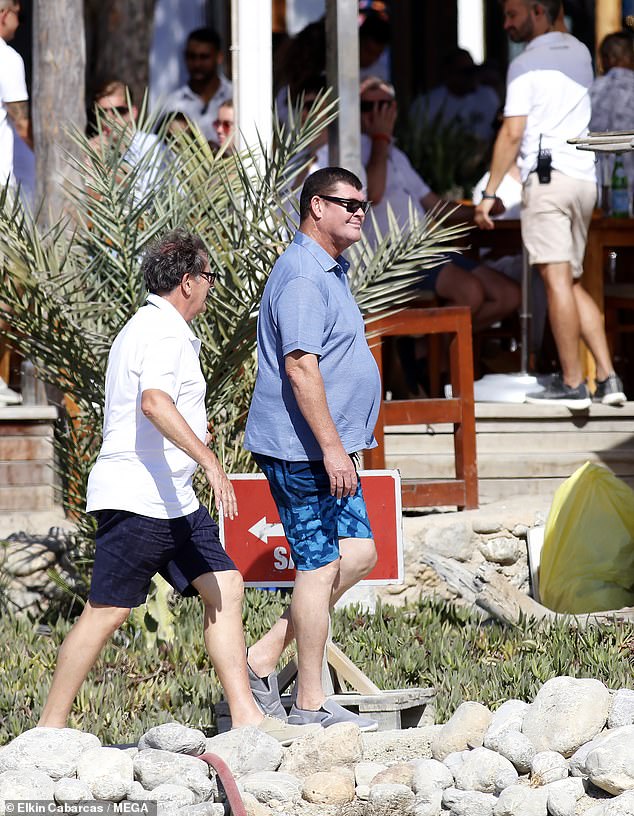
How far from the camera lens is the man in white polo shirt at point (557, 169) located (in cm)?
729

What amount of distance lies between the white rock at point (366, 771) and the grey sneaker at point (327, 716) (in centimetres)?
20

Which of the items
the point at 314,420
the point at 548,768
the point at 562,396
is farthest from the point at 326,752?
the point at 562,396

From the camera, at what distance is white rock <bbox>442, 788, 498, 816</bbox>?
4.33 m

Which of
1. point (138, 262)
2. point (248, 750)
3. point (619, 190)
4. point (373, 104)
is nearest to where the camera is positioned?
point (248, 750)

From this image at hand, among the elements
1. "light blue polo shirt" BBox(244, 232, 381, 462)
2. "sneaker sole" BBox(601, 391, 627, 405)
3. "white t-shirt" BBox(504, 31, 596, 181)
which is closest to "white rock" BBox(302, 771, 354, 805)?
"light blue polo shirt" BBox(244, 232, 381, 462)

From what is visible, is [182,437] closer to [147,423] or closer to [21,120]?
[147,423]

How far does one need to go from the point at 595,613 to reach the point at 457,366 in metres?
1.49

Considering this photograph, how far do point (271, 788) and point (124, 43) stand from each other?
263 inches

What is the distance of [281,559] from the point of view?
5.38 m

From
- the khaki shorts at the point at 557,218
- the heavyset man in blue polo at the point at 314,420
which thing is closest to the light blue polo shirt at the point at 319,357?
the heavyset man in blue polo at the point at 314,420

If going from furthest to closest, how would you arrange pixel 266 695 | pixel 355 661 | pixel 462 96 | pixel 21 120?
pixel 462 96 < pixel 21 120 < pixel 355 661 < pixel 266 695

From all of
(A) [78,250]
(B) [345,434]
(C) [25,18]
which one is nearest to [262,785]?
(B) [345,434]

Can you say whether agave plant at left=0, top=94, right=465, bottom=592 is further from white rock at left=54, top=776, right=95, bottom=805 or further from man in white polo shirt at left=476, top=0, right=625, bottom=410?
white rock at left=54, top=776, right=95, bottom=805

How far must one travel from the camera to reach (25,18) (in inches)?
482
